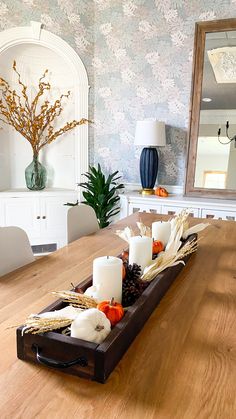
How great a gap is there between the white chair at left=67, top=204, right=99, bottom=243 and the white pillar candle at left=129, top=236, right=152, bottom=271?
0.83 meters

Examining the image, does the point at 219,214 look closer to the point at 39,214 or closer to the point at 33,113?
the point at 39,214

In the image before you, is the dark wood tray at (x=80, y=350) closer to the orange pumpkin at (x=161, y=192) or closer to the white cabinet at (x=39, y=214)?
the orange pumpkin at (x=161, y=192)

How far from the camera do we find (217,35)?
3064 millimetres

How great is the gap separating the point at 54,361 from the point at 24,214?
117 inches

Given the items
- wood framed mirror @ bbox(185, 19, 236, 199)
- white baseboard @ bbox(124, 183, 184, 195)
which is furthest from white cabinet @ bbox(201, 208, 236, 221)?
white baseboard @ bbox(124, 183, 184, 195)

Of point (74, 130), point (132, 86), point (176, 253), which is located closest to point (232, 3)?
point (132, 86)

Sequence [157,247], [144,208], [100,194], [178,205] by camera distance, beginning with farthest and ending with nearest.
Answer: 1. [100,194]
2. [144,208]
3. [178,205]
4. [157,247]

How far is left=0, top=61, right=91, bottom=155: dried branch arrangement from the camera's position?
3.37 meters

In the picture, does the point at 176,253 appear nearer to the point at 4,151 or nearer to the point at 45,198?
the point at 45,198

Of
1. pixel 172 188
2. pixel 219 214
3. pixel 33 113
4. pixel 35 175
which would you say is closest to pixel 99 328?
pixel 219 214

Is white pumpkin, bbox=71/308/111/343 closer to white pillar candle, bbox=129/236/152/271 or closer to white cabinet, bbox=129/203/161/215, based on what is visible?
white pillar candle, bbox=129/236/152/271

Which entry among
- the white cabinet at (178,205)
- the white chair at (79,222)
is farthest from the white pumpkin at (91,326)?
the white cabinet at (178,205)

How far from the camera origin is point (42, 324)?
2.27 ft

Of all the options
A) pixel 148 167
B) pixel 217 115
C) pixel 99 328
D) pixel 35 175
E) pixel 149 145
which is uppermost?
pixel 217 115
